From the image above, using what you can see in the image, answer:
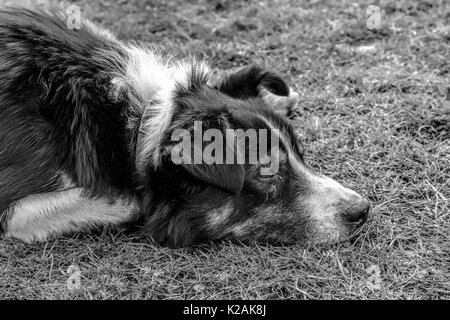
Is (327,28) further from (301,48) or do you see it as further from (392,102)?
(392,102)

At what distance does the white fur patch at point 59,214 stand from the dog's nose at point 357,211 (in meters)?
1.59

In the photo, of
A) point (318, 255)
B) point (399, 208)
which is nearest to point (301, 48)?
point (399, 208)

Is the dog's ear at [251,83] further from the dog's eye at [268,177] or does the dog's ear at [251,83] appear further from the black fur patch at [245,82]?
the dog's eye at [268,177]

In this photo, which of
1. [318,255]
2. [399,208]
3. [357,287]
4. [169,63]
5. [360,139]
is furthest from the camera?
[360,139]

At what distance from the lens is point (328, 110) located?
579 cm

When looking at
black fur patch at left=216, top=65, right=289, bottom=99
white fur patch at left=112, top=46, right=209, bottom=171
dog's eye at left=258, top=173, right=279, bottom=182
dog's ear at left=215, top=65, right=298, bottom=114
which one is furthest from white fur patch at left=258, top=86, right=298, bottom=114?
dog's eye at left=258, top=173, right=279, bottom=182

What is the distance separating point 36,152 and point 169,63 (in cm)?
139

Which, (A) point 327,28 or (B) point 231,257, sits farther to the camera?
(A) point 327,28

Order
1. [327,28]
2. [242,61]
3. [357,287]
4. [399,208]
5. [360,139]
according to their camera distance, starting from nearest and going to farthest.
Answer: [357,287]
[399,208]
[360,139]
[242,61]
[327,28]

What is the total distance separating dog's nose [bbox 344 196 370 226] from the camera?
397cm

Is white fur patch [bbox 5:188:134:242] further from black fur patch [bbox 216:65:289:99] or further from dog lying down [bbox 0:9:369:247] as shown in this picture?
black fur patch [bbox 216:65:289:99]

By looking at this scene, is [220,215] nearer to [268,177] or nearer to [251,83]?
[268,177]

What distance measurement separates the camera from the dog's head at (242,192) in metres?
3.96

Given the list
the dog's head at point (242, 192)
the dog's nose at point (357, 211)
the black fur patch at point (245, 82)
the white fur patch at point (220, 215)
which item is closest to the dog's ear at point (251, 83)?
the black fur patch at point (245, 82)
